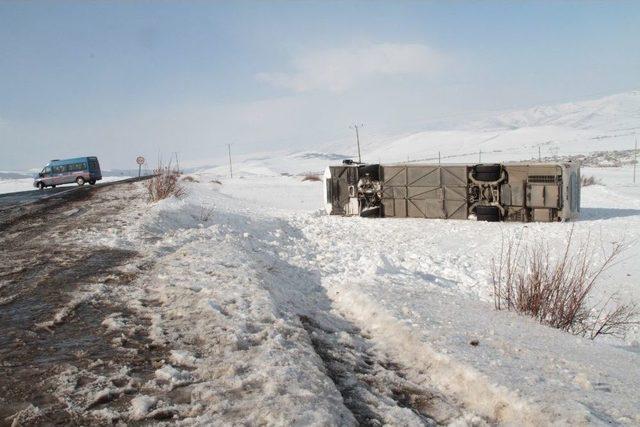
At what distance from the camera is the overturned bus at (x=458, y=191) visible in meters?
14.9

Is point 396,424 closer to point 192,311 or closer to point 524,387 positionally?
point 524,387

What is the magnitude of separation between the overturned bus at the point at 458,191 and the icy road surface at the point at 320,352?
22.1 ft

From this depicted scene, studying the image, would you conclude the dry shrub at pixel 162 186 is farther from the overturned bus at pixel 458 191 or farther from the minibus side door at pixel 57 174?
the minibus side door at pixel 57 174

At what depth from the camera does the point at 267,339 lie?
4.23m

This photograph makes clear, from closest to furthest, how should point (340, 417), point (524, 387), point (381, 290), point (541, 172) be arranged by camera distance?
point (340, 417) → point (524, 387) → point (381, 290) → point (541, 172)

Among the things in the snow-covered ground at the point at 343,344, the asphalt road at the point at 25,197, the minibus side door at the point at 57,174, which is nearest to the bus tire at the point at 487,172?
the snow-covered ground at the point at 343,344

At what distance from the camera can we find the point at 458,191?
16281 mm

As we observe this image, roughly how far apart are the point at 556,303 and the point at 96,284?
5.76 meters

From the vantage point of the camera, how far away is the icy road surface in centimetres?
318

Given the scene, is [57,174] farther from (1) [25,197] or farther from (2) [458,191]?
(2) [458,191]

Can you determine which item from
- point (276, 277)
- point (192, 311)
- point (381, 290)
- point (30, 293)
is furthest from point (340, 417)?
point (30, 293)

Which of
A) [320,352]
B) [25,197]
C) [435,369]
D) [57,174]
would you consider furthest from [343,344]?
[57,174]

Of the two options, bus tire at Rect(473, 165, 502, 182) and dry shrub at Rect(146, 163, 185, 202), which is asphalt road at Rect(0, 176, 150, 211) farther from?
bus tire at Rect(473, 165, 502, 182)

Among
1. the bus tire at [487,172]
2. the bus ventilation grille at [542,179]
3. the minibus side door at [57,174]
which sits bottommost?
the bus ventilation grille at [542,179]
